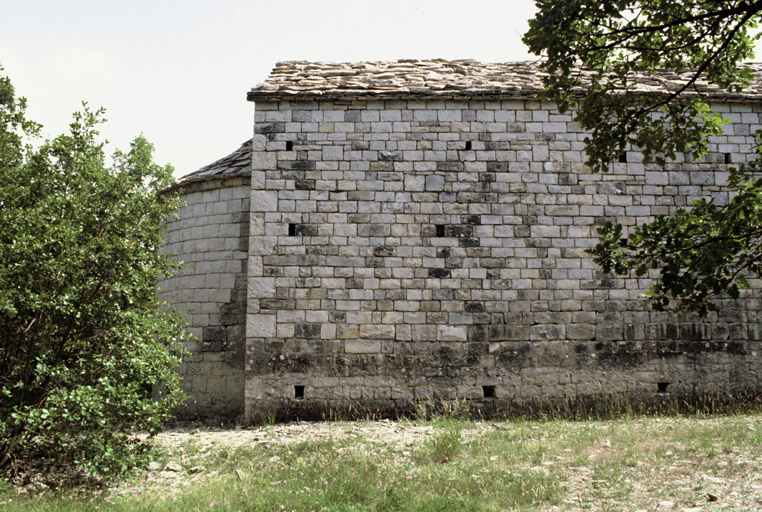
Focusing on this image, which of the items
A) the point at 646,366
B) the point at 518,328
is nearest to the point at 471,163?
the point at 518,328

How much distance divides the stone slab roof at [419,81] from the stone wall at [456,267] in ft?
0.56

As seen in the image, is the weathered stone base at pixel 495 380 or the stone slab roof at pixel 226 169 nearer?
the weathered stone base at pixel 495 380

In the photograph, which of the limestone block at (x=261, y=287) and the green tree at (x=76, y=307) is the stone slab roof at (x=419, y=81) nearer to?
the limestone block at (x=261, y=287)

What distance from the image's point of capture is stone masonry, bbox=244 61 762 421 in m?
7.77

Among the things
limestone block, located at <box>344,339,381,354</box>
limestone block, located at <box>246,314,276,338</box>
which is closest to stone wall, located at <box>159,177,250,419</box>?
limestone block, located at <box>246,314,276,338</box>

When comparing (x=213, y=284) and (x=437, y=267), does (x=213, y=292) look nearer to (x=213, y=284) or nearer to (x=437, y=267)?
(x=213, y=284)

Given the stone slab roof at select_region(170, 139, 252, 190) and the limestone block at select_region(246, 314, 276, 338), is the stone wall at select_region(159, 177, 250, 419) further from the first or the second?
the limestone block at select_region(246, 314, 276, 338)

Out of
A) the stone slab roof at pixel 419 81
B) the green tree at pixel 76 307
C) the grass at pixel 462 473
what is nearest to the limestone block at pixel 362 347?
the grass at pixel 462 473

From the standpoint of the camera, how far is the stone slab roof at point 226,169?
8.83 metres

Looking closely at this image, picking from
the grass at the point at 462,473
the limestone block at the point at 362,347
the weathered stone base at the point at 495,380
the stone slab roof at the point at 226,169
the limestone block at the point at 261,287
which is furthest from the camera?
the stone slab roof at the point at 226,169

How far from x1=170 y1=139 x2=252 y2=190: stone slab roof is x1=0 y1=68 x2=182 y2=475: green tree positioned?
2.93 meters

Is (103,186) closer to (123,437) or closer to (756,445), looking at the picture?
(123,437)

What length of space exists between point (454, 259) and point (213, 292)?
3593mm

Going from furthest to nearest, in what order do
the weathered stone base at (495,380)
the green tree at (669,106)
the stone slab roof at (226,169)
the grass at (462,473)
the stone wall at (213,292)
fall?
the stone slab roof at (226,169)
the stone wall at (213,292)
the weathered stone base at (495,380)
the grass at (462,473)
the green tree at (669,106)
